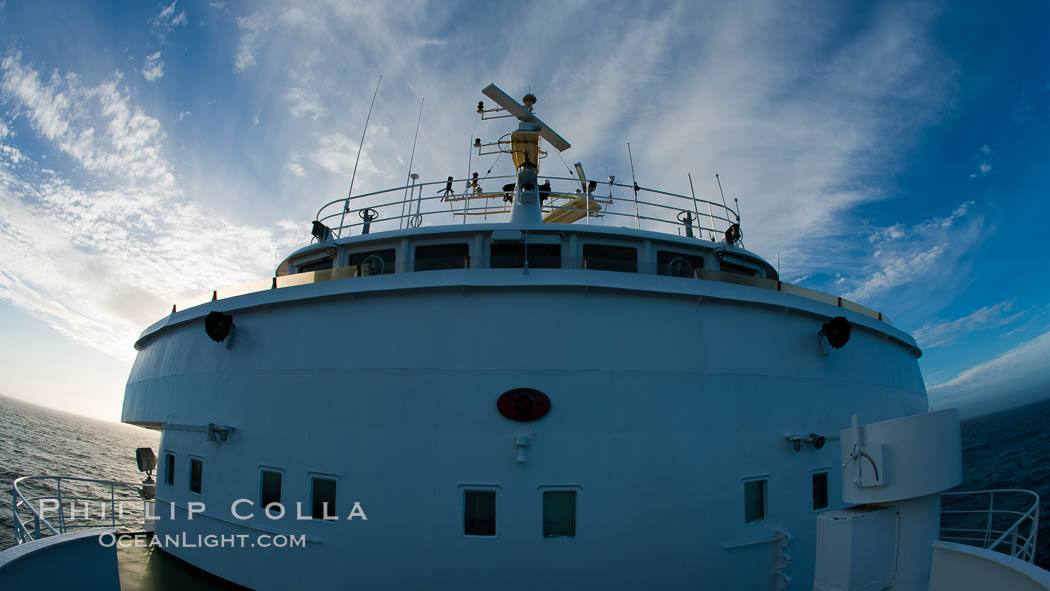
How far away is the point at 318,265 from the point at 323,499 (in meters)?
6.20

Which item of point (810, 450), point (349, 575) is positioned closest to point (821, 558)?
point (810, 450)

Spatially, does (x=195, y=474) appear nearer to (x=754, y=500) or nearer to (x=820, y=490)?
(x=754, y=500)

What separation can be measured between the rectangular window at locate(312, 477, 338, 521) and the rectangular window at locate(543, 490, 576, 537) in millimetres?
3442

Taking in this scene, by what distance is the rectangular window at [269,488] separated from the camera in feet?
26.2

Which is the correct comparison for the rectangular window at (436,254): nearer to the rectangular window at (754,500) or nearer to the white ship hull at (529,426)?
the white ship hull at (529,426)

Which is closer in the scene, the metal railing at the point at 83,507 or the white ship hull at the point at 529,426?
the white ship hull at the point at 529,426

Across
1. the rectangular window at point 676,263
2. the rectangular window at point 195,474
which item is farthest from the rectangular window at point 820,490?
the rectangular window at point 195,474

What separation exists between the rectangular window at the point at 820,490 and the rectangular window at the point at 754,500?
131 cm

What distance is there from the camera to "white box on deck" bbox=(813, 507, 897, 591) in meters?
5.28

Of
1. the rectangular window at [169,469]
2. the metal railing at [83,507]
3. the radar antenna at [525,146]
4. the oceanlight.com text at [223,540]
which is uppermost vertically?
the radar antenna at [525,146]

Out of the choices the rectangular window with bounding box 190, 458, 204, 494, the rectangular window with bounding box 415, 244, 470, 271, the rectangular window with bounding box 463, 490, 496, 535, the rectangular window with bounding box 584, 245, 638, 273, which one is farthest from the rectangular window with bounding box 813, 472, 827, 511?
the rectangular window with bounding box 190, 458, 204, 494

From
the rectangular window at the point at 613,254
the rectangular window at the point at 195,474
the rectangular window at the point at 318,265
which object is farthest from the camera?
the rectangular window at the point at 318,265

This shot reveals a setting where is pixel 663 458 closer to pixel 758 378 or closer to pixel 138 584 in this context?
pixel 758 378

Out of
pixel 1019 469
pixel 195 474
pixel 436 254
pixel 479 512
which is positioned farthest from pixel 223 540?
pixel 1019 469
